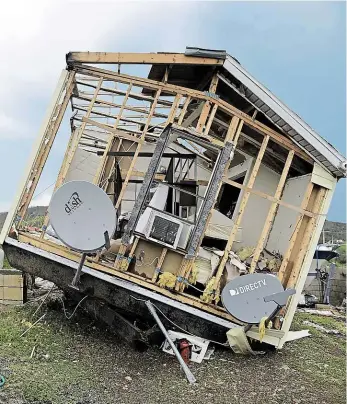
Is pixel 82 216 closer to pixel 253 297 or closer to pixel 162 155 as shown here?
pixel 162 155

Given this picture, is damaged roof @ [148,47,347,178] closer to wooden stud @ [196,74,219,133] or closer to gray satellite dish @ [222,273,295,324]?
wooden stud @ [196,74,219,133]

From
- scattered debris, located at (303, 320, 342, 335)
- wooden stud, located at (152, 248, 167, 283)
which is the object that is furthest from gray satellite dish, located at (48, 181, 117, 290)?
scattered debris, located at (303, 320, 342, 335)

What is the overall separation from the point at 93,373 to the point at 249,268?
338 cm

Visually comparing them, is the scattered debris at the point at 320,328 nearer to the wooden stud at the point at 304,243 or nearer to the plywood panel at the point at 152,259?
the wooden stud at the point at 304,243

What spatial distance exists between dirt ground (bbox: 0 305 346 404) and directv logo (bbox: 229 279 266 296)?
1187mm

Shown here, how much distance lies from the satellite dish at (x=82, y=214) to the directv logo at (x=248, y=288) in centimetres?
224

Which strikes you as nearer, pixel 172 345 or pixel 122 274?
pixel 172 345

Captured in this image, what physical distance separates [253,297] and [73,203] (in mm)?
3288

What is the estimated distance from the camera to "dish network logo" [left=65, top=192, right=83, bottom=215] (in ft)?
21.9

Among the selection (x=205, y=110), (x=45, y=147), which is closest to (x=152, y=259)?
(x=205, y=110)

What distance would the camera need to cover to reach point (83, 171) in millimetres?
11906

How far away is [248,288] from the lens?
7246 millimetres

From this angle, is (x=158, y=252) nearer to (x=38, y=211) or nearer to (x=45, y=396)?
(x=45, y=396)

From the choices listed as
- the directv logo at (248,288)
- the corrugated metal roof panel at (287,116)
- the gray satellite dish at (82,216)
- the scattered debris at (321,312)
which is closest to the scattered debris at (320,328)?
the scattered debris at (321,312)
